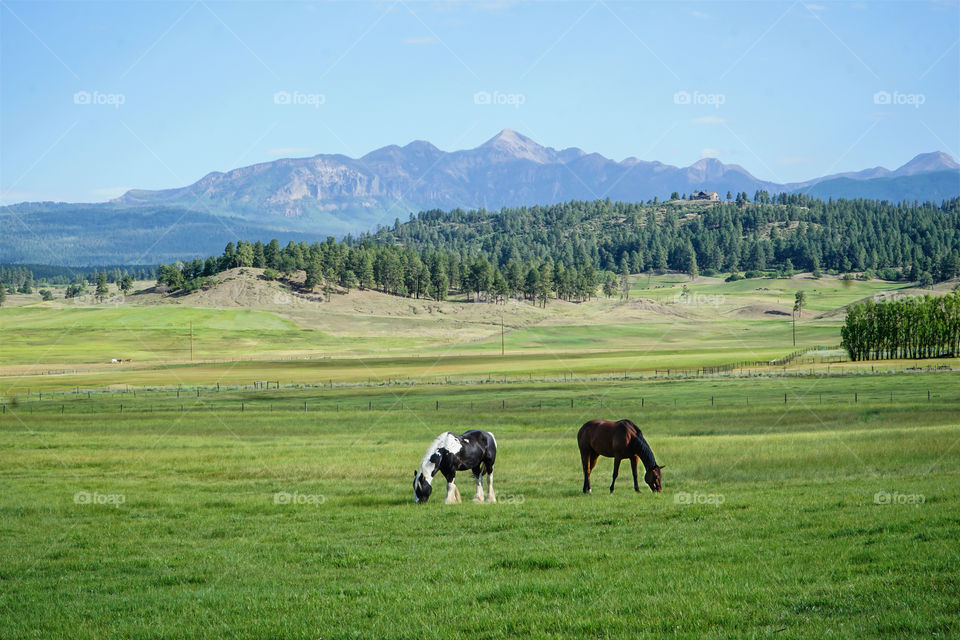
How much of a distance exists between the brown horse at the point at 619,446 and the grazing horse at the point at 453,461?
2727mm

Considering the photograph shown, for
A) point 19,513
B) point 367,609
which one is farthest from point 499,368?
point 367,609

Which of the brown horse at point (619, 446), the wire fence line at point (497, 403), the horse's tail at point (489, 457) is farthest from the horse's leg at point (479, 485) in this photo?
the wire fence line at point (497, 403)

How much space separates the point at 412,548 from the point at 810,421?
37.3 meters

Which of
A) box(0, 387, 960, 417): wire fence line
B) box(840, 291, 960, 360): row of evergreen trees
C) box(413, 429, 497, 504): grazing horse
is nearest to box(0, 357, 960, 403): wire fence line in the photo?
box(0, 387, 960, 417): wire fence line

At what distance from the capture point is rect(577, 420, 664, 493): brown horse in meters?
21.8

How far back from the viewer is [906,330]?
10975 centimetres

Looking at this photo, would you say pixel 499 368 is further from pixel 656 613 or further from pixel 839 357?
pixel 656 613

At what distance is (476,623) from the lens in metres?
10.0

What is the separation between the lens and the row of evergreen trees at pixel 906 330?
354 ft

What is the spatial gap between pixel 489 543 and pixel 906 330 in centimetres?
11175

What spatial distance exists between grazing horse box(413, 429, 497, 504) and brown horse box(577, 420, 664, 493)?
8.95ft

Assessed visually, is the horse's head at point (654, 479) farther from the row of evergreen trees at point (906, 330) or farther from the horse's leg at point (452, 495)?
the row of evergreen trees at point (906, 330)

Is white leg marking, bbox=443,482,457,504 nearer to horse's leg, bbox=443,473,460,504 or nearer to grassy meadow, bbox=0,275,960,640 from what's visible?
horse's leg, bbox=443,473,460,504

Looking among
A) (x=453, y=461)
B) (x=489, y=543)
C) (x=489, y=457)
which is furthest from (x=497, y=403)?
(x=489, y=543)
